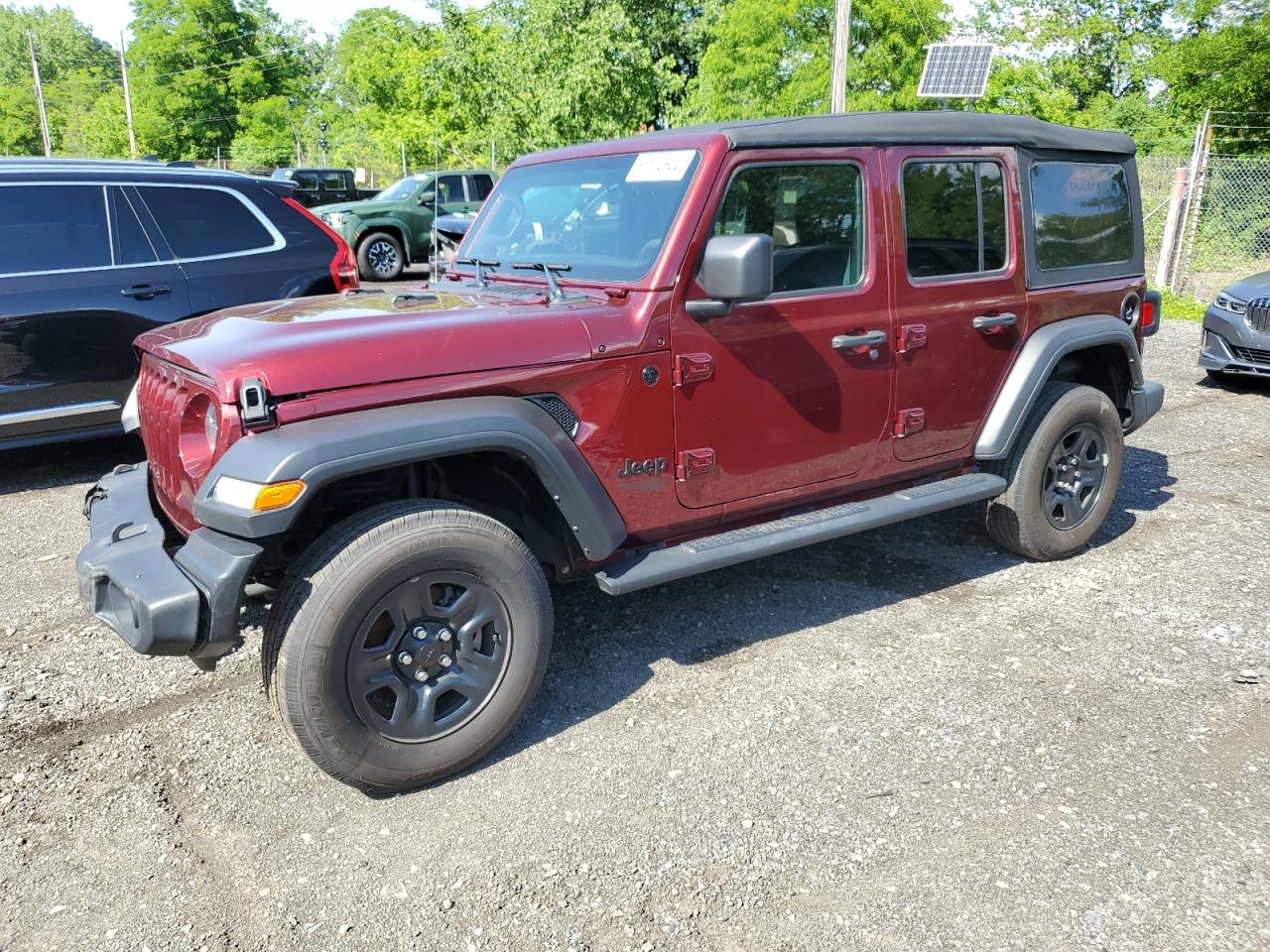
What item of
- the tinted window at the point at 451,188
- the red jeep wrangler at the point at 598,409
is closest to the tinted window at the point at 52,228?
the red jeep wrangler at the point at 598,409

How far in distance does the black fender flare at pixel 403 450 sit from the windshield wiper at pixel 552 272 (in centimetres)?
56

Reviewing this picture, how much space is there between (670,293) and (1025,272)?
6.39ft

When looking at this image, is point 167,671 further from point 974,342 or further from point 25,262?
point 974,342

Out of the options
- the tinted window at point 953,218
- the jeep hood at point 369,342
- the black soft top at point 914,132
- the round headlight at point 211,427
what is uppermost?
the black soft top at point 914,132

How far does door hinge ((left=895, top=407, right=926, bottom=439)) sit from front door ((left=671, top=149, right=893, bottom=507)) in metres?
0.09

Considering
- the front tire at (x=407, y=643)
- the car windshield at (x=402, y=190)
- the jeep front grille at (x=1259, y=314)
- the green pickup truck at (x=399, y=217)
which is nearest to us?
the front tire at (x=407, y=643)

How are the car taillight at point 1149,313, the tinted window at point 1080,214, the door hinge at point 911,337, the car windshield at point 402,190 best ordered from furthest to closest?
the car windshield at point 402,190, the car taillight at point 1149,313, the tinted window at point 1080,214, the door hinge at point 911,337

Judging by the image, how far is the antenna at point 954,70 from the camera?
8.56 metres

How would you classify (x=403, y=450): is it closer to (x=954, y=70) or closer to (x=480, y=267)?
(x=480, y=267)

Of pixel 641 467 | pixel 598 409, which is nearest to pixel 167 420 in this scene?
pixel 598 409

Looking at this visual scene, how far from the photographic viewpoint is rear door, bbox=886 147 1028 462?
3.93 m

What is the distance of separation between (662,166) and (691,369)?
789 mm

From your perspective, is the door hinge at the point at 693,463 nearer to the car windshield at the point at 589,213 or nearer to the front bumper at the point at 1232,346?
the car windshield at the point at 589,213

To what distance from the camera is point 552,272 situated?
11.9 ft
